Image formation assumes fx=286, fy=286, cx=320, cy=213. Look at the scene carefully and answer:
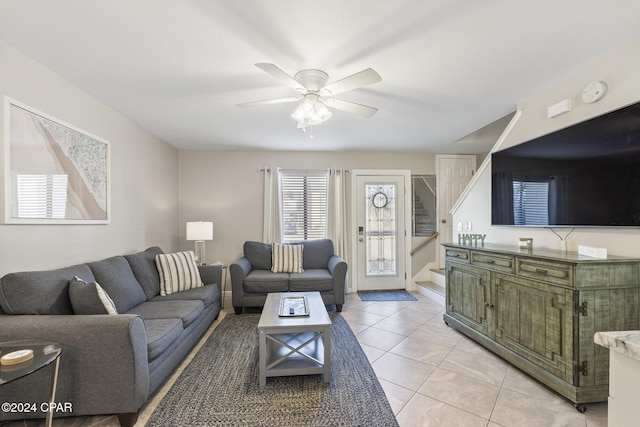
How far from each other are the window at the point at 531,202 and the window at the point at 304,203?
9.10ft

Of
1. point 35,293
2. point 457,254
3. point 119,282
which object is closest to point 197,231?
point 119,282

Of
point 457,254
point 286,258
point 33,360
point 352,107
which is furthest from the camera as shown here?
point 286,258

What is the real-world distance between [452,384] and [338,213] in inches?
119

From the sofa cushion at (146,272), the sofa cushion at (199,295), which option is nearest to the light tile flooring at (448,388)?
the sofa cushion at (199,295)

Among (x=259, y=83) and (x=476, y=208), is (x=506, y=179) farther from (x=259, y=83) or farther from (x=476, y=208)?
(x=259, y=83)

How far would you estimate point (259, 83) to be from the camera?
2430 millimetres

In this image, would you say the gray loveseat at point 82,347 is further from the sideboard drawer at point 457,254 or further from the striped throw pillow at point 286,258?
the sideboard drawer at point 457,254

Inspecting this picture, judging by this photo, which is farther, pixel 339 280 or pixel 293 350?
pixel 339 280

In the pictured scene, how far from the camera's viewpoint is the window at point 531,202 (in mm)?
2504

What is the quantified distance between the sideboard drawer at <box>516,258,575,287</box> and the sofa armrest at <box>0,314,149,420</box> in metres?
2.84

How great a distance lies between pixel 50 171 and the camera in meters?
2.22

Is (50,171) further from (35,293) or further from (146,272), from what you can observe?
(146,272)

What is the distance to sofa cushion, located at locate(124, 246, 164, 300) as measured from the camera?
118 inches

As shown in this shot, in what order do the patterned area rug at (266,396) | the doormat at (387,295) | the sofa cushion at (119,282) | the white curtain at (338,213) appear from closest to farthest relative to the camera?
the patterned area rug at (266,396)
the sofa cushion at (119,282)
the doormat at (387,295)
the white curtain at (338,213)
